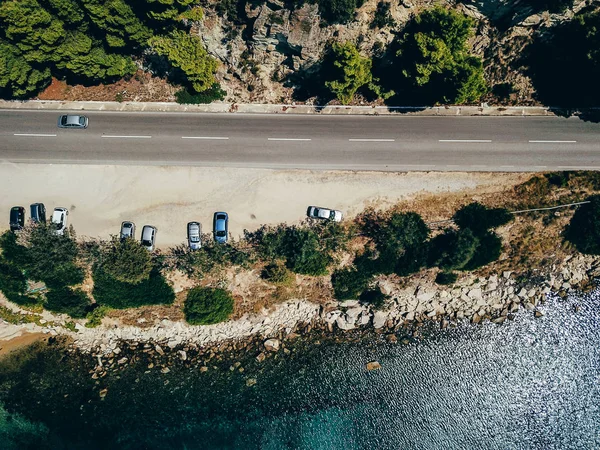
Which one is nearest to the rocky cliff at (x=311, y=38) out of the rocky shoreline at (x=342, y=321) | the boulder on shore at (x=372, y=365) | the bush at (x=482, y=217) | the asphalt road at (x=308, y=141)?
the asphalt road at (x=308, y=141)

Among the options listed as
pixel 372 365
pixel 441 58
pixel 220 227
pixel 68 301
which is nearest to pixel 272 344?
pixel 372 365

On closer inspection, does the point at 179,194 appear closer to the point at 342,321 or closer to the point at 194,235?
the point at 194,235

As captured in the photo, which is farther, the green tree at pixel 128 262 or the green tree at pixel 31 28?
the green tree at pixel 128 262

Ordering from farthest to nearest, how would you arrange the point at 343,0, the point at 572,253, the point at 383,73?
the point at 572,253, the point at 383,73, the point at 343,0

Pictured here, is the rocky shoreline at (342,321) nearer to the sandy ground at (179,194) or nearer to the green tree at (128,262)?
the green tree at (128,262)

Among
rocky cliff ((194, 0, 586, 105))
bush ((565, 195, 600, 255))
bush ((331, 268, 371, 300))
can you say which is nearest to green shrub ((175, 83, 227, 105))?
rocky cliff ((194, 0, 586, 105))

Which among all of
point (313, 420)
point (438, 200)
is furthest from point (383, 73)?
point (313, 420)

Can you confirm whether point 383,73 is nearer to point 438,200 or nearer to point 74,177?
point 438,200
